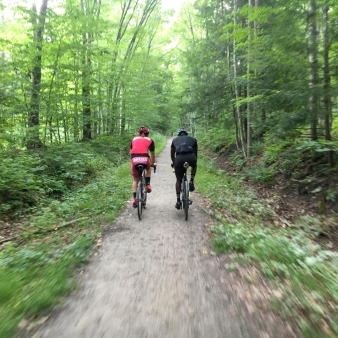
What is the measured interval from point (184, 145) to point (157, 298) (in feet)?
12.1

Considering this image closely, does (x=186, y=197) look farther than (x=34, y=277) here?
Yes

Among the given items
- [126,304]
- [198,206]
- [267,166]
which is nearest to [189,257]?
[126,304]

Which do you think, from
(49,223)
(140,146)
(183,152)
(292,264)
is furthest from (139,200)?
(292,264)

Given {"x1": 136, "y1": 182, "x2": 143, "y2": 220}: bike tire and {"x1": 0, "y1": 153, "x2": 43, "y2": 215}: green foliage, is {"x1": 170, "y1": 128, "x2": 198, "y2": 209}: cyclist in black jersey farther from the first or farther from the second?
{"x1": 0, "y1": 153, "x2": 43, "y2": 215}: green foliage

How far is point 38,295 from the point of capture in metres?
2.82

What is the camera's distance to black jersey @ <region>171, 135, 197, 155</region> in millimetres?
5938

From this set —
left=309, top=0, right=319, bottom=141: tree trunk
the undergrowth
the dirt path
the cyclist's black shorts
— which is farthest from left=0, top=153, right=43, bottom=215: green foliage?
left=309, top=0, right=319, bottom=141: tree trunk

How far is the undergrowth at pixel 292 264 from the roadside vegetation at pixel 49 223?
2.42 metres

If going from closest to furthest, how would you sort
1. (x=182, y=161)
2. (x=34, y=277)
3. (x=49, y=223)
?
(x=34, y=277)
(x=49, y=223)
(x=182, y=161)

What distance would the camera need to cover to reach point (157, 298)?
9.71 feet

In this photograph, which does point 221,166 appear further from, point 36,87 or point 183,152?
point 36,87

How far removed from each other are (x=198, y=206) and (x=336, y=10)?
5812 mm

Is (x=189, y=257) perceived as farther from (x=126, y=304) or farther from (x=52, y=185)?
(x=52, y=185)

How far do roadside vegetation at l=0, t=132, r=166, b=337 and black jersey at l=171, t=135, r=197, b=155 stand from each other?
2.19m
